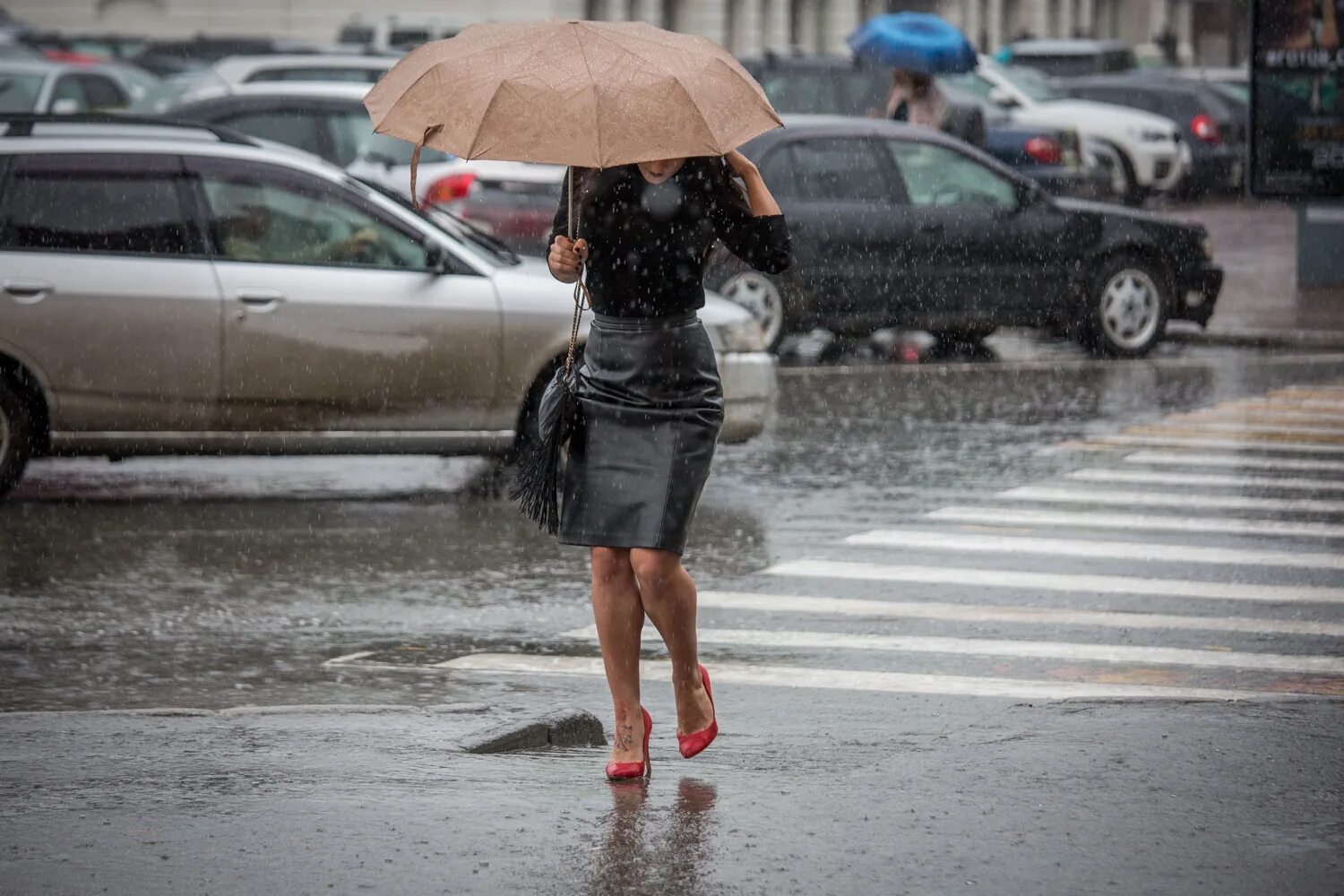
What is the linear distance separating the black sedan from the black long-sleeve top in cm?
1017

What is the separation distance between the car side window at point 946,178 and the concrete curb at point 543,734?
1037 centimetres

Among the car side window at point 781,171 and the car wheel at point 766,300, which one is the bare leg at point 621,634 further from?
the car side window at point 781,171

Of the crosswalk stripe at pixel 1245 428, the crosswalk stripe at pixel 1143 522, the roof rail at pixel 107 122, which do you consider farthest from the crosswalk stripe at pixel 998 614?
the crosswalk stripe at pixel 1245 428

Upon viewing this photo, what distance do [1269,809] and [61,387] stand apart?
651 centimetres

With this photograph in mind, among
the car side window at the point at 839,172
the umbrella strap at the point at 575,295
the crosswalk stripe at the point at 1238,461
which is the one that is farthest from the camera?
the car side window at the point at 839,172

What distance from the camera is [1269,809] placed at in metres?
5.14

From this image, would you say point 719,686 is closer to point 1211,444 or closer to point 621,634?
point 621,634

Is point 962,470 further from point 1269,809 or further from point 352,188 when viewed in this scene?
point 1269,809

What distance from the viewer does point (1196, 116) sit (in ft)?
120

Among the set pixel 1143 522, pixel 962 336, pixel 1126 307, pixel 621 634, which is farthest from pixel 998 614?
pixel 962 336

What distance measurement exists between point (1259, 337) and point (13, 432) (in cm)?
1067

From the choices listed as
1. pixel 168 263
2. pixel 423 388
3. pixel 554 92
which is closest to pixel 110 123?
pixel 168 263

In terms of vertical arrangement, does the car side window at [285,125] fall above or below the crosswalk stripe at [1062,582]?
above

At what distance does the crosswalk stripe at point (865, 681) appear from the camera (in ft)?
23.0
